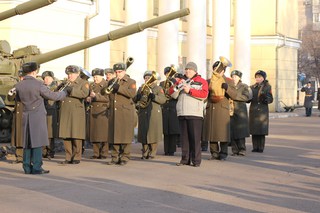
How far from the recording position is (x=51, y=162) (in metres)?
15.0

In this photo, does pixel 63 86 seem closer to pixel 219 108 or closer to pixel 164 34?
pixel 219 108

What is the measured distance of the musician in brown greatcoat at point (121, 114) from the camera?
14.7 meters

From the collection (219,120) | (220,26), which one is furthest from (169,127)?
(220,26)

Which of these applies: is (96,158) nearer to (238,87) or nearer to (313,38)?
(238,87)

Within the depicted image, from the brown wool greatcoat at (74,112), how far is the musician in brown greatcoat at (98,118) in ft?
3.42

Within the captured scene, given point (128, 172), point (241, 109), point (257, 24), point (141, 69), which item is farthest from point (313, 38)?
point (128, 172)

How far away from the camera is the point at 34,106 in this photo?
13.0 meters

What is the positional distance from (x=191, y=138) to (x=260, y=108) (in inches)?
169

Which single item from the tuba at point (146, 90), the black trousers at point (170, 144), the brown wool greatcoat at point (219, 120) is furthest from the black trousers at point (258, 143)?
the tuba at point (146, 90)

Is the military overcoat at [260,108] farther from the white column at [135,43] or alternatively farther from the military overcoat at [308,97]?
the military overcoat at [308,97]

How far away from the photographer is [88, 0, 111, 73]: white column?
80.4 ft

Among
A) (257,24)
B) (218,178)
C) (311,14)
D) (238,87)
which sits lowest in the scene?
(218,178)

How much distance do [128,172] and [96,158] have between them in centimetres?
262

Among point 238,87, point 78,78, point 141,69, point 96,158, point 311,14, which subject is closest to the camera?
point 78,78
